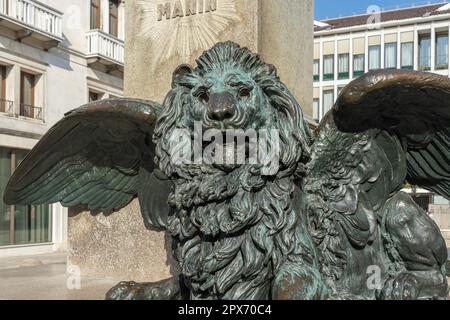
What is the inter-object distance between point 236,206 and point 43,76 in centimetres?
1303

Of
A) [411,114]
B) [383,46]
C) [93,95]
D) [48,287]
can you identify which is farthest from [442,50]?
[48,287]

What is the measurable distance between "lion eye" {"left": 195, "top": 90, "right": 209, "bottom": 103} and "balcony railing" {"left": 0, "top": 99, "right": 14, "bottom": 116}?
12.1 m

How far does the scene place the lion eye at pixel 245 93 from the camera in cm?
222

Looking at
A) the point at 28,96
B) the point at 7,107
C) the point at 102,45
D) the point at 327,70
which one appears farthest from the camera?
the point at 327,70

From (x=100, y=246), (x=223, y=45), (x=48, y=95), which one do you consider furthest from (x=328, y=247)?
(x=48, y=95)

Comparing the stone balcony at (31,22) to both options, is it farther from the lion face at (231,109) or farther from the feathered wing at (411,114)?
the feathered wing at (411,114)

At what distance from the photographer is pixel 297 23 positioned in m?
3.66

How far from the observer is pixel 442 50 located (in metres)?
29.4

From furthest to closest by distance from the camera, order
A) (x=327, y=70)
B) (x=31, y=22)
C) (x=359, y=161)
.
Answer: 1. (x=327, y=70)
2. (x=31, y=22)
3. (x=359, y=161)

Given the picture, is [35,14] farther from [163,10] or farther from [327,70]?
[327,70]

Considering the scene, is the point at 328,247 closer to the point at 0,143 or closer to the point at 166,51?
the point at 166,51

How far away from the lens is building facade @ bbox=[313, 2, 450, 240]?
29.0 m

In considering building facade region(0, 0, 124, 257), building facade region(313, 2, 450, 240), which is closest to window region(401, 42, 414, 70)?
building facade region(313, 2, 450, 240)
